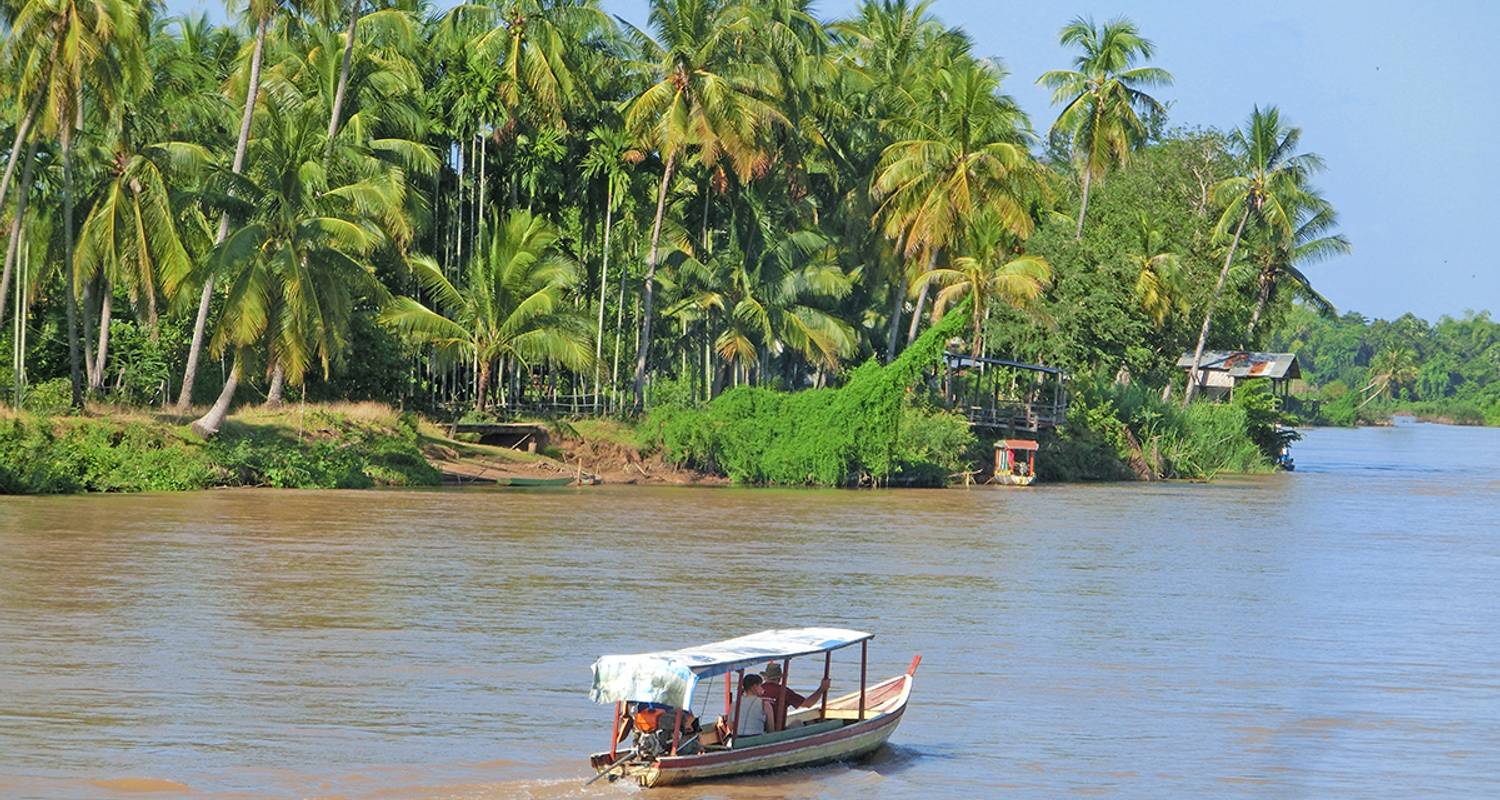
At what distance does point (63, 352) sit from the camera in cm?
4184

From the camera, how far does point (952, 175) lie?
49.7 meters

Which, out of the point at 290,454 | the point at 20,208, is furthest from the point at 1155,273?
the point at 20,208

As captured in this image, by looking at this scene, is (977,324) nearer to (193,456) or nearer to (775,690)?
(193,456)

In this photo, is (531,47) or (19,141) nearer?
(19,141)

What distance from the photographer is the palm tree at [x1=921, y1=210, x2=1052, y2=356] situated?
164ft

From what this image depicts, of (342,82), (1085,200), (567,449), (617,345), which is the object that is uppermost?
(1085,200)

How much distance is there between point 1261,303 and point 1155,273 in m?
11.5

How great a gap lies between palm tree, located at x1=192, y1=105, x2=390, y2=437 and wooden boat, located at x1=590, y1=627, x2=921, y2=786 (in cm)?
2239

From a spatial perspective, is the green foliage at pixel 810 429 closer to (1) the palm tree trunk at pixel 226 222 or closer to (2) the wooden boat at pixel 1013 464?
(2) the wooden boat at pixel 1013 464

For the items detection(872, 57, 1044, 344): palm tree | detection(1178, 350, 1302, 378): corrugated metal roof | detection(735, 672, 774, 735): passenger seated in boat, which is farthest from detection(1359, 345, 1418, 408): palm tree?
detection(735, 672, 774, 735): passenger seated in boat

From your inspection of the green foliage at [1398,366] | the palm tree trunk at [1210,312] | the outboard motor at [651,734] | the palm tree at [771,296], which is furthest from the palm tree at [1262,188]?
the green foliage at [1398,366]

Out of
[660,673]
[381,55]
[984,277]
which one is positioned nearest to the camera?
[660,673]

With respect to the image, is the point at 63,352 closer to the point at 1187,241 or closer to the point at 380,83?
the point at 380,83

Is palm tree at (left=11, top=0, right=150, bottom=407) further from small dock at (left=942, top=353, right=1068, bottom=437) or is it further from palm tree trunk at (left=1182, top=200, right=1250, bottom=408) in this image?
palm tree trunk at (left=1182, top=200, right=1250, bottom=408)
